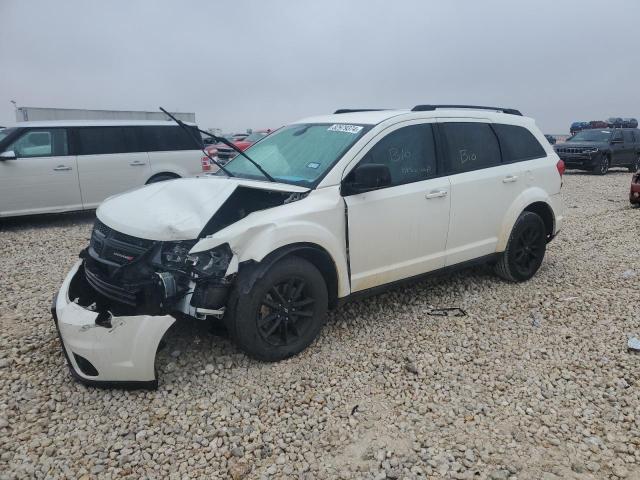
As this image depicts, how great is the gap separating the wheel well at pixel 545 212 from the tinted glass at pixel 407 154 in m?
1.54

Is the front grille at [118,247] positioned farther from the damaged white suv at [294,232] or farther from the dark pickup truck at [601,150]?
the dark pickup truck at [601,150]

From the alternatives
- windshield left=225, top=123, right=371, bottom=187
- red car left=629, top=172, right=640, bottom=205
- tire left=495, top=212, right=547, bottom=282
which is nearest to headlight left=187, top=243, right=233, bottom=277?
windshield left=225, top=123, right=371, bottom=187

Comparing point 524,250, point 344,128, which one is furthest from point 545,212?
point 344,128

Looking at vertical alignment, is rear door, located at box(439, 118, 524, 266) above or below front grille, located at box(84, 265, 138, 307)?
above

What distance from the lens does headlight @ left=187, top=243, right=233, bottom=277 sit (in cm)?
305

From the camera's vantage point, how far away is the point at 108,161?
8453mm

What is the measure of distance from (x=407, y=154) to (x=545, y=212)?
2086 mm

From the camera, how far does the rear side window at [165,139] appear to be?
892 cm

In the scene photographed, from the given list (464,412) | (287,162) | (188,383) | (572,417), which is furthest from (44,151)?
(572,417)

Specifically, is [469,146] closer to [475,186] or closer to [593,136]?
[475,186]

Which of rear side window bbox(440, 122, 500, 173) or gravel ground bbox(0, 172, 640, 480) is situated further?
rear side window bbox(440, 122, 500, 173)

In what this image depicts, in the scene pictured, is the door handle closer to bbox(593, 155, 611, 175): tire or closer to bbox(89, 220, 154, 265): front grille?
bbox(89, 220, 154, 265): front grille

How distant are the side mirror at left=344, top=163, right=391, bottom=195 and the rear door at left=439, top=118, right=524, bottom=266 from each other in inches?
39.3

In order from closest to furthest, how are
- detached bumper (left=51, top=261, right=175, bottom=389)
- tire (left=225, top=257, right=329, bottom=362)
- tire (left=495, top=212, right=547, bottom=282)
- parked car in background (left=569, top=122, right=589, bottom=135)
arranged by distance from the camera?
detached bumper (left=51, top=261, right=175, bottom=389), tire (left=225, top=257, right=329, bottom=362), tire (left=495, top=212, right=547, bottom=282), parked car in background (left=569, top=122, right=589, bottom=135)
